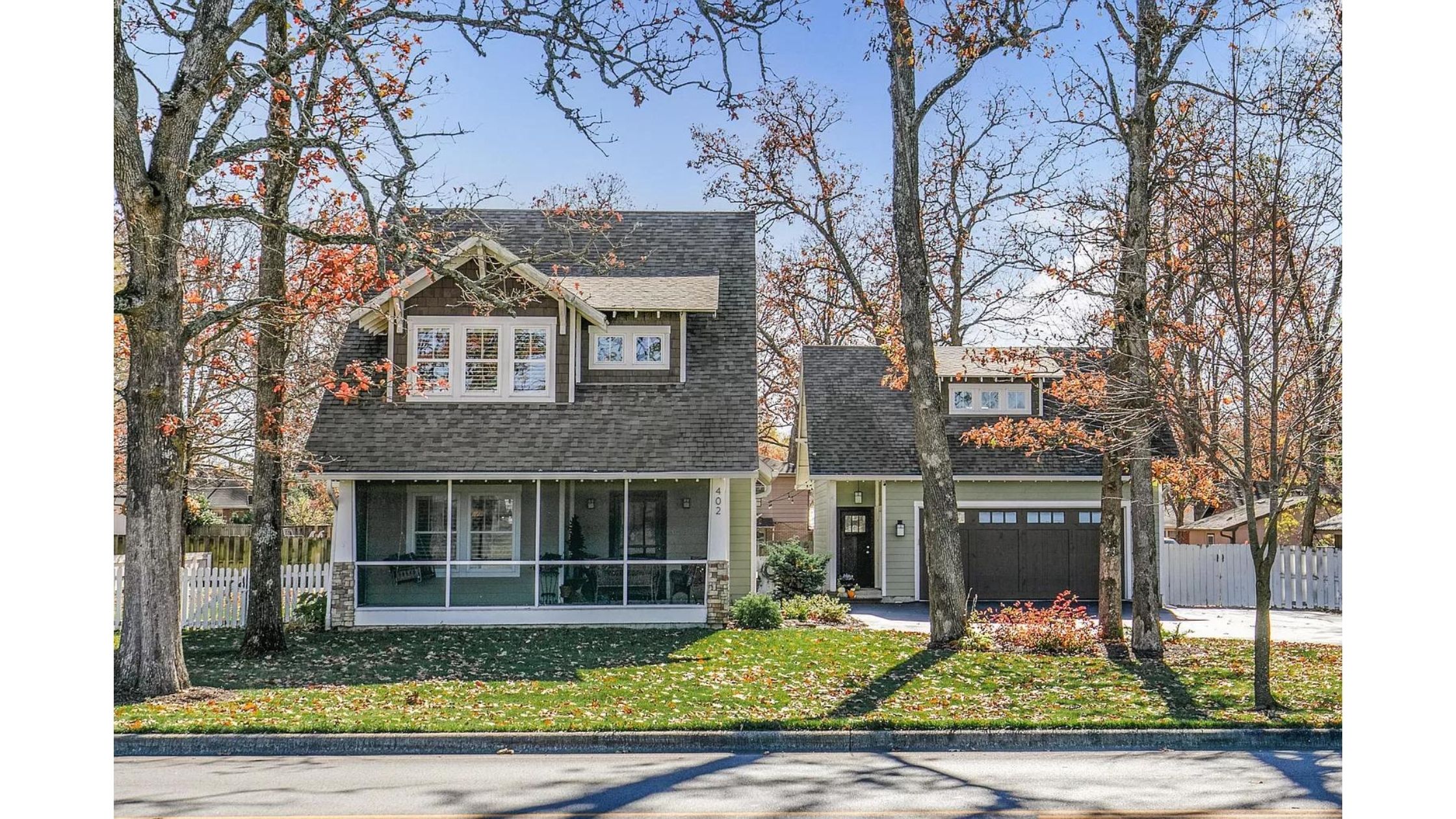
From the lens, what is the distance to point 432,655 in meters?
14.3

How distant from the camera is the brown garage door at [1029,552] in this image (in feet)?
74.4

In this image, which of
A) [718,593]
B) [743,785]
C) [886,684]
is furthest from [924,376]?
[743,785]

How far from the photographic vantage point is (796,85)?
20.0 meters

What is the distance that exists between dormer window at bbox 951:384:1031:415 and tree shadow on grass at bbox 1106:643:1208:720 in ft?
33.3

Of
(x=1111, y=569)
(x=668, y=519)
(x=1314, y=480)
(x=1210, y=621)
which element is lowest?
(x=1210, y=621)

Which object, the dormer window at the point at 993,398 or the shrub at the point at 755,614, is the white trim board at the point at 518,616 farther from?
the dormer window at the point at 993,398

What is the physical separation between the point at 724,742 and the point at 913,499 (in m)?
15.1

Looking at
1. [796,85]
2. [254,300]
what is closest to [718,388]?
[796,85]

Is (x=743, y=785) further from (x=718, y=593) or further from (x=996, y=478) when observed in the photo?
(x=996, y=478)
